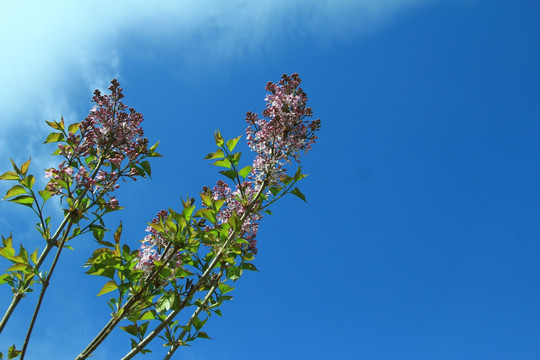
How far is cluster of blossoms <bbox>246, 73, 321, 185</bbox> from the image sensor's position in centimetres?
379

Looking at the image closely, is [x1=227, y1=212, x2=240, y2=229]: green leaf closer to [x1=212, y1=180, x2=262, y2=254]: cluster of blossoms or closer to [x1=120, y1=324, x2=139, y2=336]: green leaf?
[x1=212, y1=180, x2=262, y2=254]: cluster of blossoms

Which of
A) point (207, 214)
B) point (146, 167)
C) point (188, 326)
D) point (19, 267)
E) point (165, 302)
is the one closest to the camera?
point (19, 267)

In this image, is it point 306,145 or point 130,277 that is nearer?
point 130,277

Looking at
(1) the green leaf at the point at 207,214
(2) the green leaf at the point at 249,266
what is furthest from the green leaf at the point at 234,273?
(1) the green leaf at the point at 207,214

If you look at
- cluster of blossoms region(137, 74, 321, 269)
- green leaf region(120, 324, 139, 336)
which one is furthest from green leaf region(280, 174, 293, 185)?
green leaf region(120, 324, 139, 336)

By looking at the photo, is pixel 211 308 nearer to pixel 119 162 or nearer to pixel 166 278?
pixel 166 278

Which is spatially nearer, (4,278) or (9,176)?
(4,278)

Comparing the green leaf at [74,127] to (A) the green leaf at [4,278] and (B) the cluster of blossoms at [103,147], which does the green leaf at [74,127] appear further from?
(A) the green leaf at [4,278]

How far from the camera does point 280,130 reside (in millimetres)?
3869

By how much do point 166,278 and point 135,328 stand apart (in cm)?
51

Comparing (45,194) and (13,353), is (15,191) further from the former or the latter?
(13,353)

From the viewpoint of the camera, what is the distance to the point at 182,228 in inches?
117

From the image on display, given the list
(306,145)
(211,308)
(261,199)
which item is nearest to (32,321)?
(211,308)

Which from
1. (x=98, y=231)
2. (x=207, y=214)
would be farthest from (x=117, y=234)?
(x=207, y=214)
